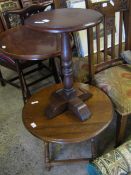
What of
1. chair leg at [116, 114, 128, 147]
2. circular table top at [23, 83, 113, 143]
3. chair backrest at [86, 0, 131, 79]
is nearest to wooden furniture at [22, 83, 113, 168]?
circular table top at [23, 83, 113, 143]

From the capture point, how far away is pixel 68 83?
1319 mm

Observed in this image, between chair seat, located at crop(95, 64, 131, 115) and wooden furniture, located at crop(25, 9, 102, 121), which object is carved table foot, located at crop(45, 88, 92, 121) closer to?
wooden furniture, located at crop(25, 9, 102, 121)

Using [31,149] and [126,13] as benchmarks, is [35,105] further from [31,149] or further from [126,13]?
[126,13]

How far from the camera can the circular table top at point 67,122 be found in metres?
1.19

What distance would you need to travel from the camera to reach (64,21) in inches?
41.0

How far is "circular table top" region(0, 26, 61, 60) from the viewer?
148cm

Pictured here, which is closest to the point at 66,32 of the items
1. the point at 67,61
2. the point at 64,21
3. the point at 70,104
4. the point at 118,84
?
the point at 64,21

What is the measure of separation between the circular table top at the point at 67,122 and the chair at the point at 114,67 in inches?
2.9

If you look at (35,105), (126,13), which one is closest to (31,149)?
(35,105)

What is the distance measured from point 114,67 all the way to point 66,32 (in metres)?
0.73

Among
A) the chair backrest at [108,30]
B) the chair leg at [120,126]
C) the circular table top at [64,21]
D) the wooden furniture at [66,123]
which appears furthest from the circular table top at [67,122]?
the circular table top at [64,21]

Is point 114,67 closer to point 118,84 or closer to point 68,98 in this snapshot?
point 118,84

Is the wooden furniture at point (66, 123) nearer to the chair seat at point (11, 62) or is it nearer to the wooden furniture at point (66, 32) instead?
the wooden furniture at point (66, 32)

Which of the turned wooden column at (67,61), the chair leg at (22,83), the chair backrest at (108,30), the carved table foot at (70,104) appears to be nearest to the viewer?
the turned wooden column at (67,61)
